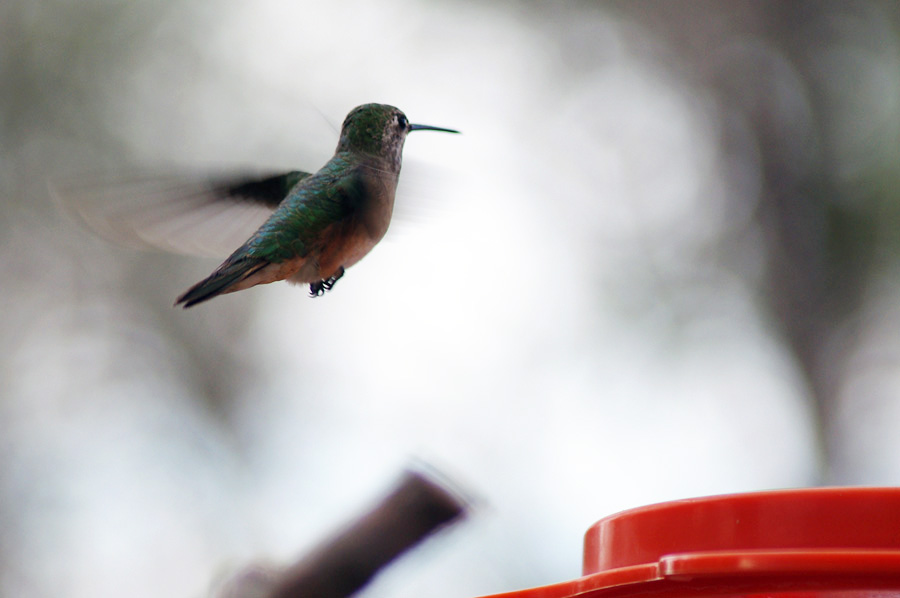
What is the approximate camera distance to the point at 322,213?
232 centimetres

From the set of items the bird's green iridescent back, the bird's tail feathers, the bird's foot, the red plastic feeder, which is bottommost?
the red plastic feeder

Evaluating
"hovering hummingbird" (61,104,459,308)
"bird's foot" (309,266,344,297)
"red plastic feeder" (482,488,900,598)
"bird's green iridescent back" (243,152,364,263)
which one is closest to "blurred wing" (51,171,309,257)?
"hovering hummingbird" (61,104,459,308)

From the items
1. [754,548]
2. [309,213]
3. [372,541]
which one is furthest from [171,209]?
[754,548]

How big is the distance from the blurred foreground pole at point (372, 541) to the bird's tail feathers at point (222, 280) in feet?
1.52

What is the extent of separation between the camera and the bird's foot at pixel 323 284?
7.42 feet

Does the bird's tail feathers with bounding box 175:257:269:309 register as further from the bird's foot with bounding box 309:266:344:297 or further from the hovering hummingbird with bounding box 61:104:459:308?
the bird's foot with bounding box 309:266:344:297

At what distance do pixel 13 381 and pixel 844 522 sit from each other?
5602 mm

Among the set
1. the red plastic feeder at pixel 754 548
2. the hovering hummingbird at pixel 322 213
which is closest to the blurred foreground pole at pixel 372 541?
the red plastic feeder at pixel 754 548

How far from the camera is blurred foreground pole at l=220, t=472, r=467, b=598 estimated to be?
1.19 meters

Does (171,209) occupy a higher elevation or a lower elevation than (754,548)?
higher

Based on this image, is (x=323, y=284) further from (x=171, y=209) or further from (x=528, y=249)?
(x=528, y=249)

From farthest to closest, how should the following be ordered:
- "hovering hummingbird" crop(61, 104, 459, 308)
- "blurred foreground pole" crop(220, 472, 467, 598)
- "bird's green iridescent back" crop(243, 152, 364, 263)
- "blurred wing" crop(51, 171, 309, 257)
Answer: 1. "bird's green iridescent back" crop(243, 152, 364, 263)
2. "hovering hummingbird" crop(61, 104, 459, 308)
3. "blurred wing" crop(51, 171, 309, 257)
4. "blurred foreground pole" crop(220, 472, 467, 598)

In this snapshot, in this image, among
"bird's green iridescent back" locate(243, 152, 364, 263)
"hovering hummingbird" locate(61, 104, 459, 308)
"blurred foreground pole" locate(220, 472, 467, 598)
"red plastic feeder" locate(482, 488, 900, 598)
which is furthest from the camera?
"bird's green iridescent back" locate(243, 152, 364, 263)

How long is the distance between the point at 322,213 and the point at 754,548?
1558 millimetres
